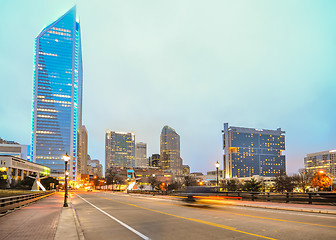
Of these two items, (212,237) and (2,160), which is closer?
(212,237)

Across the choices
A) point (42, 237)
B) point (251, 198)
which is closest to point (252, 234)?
point (42, 237)

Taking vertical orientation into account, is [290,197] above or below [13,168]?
above

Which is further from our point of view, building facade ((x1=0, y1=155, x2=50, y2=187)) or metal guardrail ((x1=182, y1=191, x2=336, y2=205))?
building facade ((x1=0, y1=155, x2=50, y2=187))

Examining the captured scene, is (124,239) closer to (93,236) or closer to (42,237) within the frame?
(93,236)

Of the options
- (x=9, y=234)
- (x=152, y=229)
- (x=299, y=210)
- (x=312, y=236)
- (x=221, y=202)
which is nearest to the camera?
(x=312, y=236)

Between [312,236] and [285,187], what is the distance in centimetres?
10549

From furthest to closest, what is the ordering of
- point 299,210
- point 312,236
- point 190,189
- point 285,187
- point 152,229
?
point 285,187, point 190,189, point 299,210, point 152,229, point 312,236

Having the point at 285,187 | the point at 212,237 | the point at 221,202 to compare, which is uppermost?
the point at 212,237

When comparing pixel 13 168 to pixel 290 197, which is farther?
pixel 13 168

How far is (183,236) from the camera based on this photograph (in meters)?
10.4

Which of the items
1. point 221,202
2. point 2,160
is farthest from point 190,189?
point 2,160

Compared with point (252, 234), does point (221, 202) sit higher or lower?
lower

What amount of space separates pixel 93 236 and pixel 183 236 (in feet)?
11.3

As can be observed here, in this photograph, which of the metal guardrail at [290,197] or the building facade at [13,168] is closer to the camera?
the metal guardrail at [290,197]
